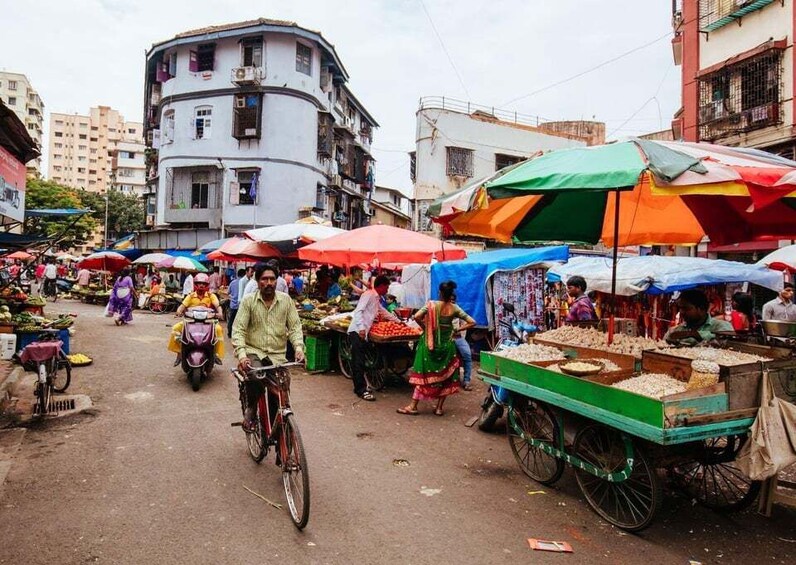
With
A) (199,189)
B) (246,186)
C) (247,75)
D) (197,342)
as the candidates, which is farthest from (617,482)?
(199,189)

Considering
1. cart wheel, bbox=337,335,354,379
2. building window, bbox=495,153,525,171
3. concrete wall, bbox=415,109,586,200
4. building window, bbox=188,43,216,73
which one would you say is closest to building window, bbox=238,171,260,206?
building window, bbox=188,43,216,73

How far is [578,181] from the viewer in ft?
13.7

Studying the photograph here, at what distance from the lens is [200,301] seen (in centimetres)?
952

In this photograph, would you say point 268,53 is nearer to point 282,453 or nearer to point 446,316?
point 446,316

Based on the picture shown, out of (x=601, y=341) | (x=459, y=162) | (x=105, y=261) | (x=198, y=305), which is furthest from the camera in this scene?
(x=459, y=162)

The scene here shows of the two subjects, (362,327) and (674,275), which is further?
(674,275)

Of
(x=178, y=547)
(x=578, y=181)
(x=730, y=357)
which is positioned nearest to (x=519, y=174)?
(x=578, y=181)

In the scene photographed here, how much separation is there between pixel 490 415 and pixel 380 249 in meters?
3.77

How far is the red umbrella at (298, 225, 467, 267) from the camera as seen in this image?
30.9 feet

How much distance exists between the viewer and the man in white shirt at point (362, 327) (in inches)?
340

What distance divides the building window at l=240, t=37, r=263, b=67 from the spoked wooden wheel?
97.9 ft

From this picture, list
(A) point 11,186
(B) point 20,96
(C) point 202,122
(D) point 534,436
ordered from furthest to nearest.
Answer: (B) point 20,96 → (C) point 202,122 → (A) point 11,186 → (D) point 534,436

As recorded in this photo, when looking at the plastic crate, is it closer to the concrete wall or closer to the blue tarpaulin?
the blue tarpaulin

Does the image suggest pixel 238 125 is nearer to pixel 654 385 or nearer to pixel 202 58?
pixel 202 58
